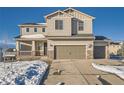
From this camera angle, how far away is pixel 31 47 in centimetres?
2438

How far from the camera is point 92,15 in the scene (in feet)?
78.7

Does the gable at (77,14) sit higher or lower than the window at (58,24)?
higher

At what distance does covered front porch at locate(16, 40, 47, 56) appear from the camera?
2384 centimetres

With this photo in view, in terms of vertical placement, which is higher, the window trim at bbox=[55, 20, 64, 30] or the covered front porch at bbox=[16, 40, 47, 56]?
the window trim at bbox=[55, 20, 64, 30]

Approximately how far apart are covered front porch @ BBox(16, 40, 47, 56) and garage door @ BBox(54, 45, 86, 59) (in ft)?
7.23

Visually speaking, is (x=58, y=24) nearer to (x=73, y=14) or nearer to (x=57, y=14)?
(x=57, y=14)

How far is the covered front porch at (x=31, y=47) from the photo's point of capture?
23844 millimetres

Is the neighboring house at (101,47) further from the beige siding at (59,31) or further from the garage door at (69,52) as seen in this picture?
the beige siding at (59,31)

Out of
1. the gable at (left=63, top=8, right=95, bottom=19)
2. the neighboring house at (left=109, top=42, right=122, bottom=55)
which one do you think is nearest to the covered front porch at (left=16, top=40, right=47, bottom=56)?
the gable at (left=63, top=8, right=95, bottom=19)

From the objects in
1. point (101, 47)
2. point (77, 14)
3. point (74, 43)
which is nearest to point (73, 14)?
point (77, 14)

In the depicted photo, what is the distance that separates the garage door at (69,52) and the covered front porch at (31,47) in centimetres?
220

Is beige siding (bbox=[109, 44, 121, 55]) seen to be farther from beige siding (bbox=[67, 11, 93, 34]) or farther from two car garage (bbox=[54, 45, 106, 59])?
two car garage (bbox=[54, 45, 106, 59])

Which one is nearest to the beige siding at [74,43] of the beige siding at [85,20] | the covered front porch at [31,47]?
the beige siding at [85,20]
